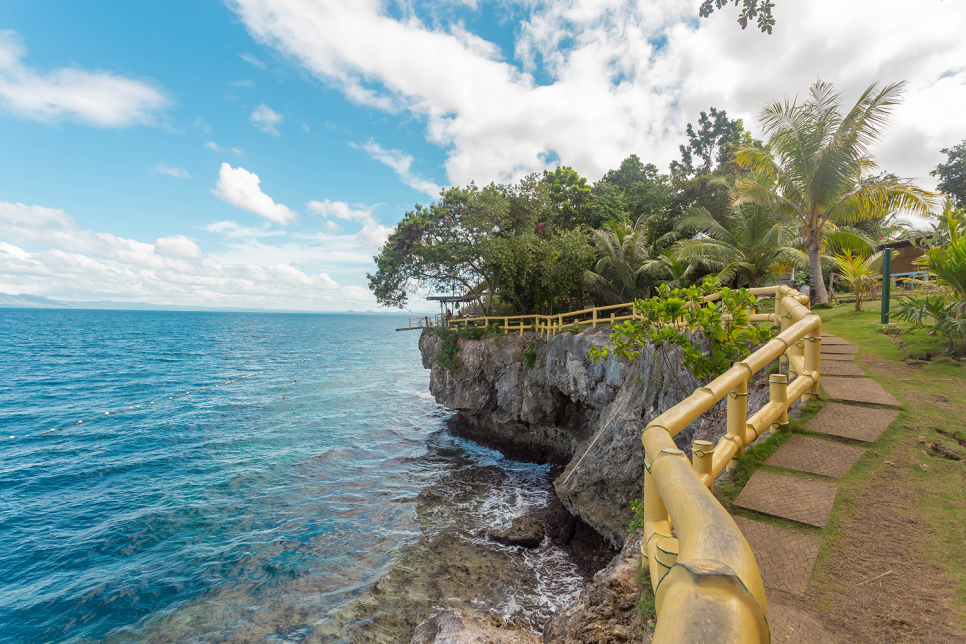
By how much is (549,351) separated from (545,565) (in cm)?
832

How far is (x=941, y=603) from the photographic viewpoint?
2209 millimetres

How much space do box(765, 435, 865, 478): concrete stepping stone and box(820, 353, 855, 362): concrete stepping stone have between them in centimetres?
369

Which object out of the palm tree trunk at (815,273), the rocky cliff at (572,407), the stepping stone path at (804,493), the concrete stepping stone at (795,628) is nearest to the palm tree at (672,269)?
the palm tree trunk at (815,273)

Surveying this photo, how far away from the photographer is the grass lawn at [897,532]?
2.16 m

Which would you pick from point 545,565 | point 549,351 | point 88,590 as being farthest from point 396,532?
point 549,351

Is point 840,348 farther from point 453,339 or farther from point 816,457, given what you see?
point 453,339

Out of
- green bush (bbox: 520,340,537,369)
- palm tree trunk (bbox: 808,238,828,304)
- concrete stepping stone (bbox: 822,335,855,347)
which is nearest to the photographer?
concrete stepping stone (bbox: 822,335,855,347)

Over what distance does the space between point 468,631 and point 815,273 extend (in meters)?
15.8

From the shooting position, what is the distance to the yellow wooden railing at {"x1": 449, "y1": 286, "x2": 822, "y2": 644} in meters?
0.93

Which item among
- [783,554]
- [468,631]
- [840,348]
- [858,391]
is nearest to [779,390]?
[858,391]

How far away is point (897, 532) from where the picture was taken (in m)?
2.79

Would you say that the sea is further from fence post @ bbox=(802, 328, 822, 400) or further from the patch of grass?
the patch of grass

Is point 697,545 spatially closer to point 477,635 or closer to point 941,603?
point 941,603

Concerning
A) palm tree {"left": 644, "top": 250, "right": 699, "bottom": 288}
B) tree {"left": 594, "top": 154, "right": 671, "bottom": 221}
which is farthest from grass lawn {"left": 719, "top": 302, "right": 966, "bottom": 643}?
tree {"left": 594, "top": 154, "right": 671, "bottom": 221}
